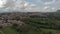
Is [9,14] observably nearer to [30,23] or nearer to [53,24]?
[30,23]

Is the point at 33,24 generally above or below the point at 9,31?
above

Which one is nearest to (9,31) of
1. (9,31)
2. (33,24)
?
(9,31)

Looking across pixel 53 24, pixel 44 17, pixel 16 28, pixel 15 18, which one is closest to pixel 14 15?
pixel 15 18

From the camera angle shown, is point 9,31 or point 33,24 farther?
point 33,24

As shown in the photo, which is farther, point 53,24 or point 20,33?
point 53,24

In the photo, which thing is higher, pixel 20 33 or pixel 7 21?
pixel 7 21

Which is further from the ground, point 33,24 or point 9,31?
point 33,24

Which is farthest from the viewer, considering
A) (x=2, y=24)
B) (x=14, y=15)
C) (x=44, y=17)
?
(x=44, y=17)

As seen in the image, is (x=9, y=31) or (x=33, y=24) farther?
(x=33, y=24)

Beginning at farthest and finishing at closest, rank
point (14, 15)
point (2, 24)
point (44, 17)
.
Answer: point (44, 17) → point (14, 15) → point (2, 24)

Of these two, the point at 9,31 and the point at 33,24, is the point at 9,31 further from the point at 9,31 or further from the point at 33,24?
the point at 33,24
